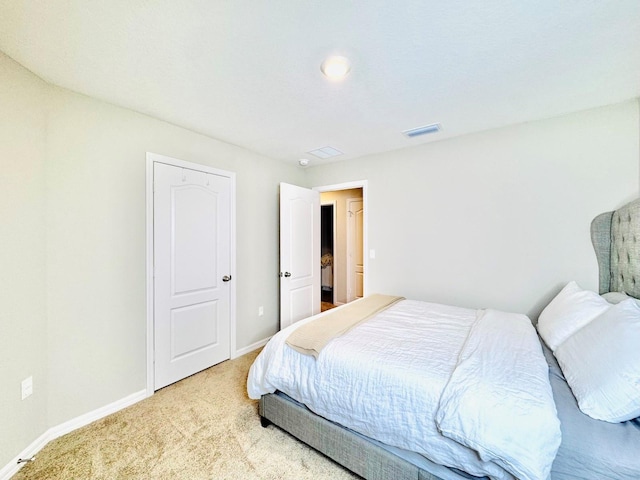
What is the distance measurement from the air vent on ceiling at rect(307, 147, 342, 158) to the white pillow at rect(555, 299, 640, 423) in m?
2.76

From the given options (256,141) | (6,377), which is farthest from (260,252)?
(6,377)

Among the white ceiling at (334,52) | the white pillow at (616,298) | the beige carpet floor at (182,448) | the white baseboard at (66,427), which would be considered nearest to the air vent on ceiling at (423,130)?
the white ceiling at (334,52)

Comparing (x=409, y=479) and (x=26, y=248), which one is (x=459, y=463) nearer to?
(x=409, y=479)

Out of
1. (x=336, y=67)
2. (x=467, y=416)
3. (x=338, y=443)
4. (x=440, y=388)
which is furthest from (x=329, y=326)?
(x=336, y=67)

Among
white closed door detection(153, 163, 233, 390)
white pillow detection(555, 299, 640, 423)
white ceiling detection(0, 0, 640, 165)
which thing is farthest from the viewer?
white closed door detection(153, 163, 233, 390)

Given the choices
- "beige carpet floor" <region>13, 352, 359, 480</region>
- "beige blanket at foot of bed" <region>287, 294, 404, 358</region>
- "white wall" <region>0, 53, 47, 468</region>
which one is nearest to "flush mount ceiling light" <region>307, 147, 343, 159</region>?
"beige blanket at foot of bed" <region>287, 294, 404, 358</region>

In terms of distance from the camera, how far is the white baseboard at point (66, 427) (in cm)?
154

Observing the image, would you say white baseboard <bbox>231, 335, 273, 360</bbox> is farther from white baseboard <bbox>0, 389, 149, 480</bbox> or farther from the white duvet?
the white duvet

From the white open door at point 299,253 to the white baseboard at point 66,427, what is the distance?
1.66m

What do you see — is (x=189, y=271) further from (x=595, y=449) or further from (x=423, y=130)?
(x=595, y=449)

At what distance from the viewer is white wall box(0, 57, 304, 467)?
159 centimetres

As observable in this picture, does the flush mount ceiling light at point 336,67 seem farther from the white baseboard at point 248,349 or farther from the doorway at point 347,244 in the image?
the doorway at point 347,244

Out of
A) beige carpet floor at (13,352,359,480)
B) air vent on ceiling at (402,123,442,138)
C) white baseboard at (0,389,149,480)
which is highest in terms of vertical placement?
air vent on ceiling at (402,123,442,138)

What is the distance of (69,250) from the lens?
1.92 metres
